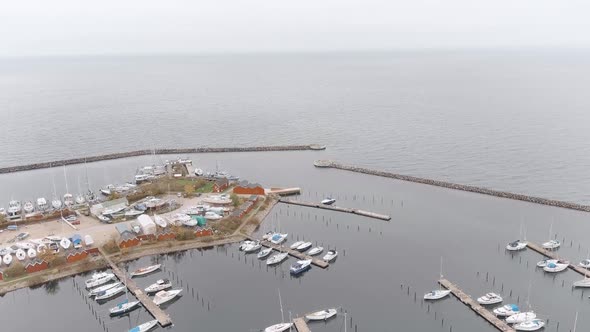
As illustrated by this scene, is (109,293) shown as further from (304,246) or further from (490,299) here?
(490,299)

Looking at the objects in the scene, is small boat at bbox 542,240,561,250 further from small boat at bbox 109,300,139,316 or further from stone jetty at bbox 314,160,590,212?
small boat at bbox 109,300,139,316

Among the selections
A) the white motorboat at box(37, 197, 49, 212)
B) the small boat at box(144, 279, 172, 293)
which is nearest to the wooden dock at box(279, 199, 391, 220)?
the small boat at box(144, 279, 172, 293)

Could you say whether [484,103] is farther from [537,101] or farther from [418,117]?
[418,117]

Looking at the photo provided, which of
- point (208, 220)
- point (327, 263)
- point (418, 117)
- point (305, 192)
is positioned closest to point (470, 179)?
point (305, 192)

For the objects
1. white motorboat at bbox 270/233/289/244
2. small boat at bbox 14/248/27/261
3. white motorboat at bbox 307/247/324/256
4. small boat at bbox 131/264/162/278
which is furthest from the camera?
white motorboat at bbox 270/233/289/244

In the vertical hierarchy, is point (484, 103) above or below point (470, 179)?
above
